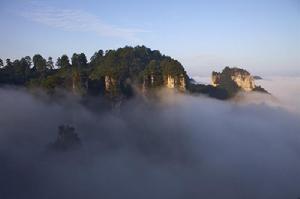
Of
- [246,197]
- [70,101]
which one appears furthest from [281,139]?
[70,101]

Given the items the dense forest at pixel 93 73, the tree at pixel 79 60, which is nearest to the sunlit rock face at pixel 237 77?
the dense forest at pixel 93 73

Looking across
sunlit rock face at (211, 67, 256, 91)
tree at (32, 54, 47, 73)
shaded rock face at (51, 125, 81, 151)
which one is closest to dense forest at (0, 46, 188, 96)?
tree at (32, 54, 47, 73)

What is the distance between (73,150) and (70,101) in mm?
8007

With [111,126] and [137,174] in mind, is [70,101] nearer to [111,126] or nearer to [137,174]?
[111,126]

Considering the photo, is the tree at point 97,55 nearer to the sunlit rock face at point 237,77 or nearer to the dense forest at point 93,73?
the dense forest at point 93,73

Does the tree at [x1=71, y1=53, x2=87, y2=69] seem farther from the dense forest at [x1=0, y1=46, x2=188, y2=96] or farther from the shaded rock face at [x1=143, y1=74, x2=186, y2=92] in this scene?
the shaded rock face at [x1=143, y1=74, x2=186, y2=92]

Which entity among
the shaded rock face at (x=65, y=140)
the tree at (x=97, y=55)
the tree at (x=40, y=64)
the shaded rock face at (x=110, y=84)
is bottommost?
the shaded rock face at (x=65, y=140)

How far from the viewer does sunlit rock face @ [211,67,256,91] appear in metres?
82.0

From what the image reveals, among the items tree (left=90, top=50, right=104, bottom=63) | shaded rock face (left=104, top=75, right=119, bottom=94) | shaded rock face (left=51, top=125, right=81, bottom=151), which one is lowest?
shaded rock face (left=51, top=125, right=81, bottom=151)

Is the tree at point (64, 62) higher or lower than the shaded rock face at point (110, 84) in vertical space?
higher

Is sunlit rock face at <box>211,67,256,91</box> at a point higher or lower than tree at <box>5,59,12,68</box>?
lower

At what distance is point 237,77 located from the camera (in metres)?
82.1

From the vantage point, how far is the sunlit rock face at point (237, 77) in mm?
82000

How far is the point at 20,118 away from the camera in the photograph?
53.3 m
